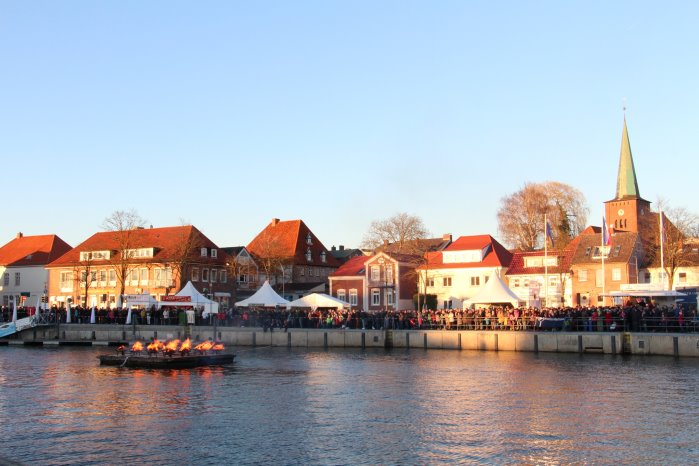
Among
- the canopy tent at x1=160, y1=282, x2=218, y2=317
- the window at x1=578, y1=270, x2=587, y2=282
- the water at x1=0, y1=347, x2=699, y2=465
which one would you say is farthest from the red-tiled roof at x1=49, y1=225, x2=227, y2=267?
Answer: the water at x1=0, y1=347, x2=699, y2=465

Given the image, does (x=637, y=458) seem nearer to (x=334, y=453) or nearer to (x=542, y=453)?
(x=542, y=453)

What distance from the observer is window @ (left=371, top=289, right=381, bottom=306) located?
86188mm

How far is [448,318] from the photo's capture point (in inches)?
2100

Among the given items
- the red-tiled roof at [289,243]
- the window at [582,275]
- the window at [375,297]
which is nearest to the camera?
the window at [582,275]

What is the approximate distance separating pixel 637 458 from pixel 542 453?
A: 2.31m

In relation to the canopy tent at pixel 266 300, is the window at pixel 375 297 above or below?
above

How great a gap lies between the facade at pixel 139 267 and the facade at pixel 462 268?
77.4 feet

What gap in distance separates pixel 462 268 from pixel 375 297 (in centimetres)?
1028

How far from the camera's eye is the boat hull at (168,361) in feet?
133

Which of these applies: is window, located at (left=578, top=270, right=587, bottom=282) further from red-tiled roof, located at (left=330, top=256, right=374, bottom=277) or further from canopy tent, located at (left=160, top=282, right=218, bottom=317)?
canopy tent, located at (left=160, top=282, right=218, bottom=317)

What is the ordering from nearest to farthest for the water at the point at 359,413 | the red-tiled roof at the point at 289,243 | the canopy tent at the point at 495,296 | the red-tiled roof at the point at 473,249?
the water at the point at 359,413
the canopy tent at the point at 495,296
the red-tiled roof at the point at 473,249
the red-tiled roof at the point at 289,243

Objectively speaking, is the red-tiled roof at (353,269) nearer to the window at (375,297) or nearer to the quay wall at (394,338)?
the window at (375,297)

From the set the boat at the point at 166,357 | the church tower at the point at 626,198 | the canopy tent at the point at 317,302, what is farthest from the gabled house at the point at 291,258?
the boat at the point at 166,357

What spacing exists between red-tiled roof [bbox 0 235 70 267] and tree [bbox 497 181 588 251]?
5825cm
